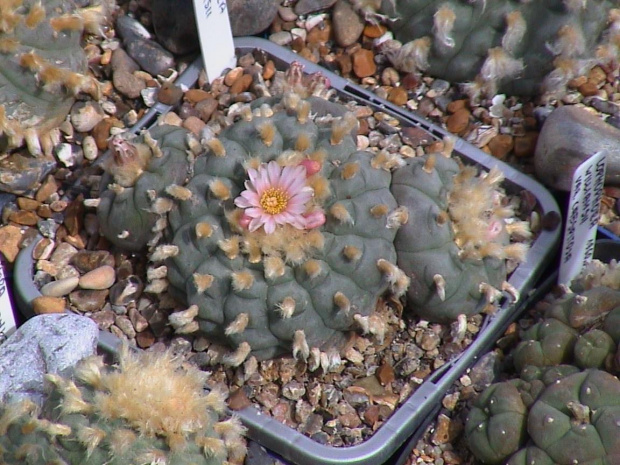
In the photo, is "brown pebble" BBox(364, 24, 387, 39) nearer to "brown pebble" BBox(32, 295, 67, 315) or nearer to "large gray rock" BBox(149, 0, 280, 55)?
"large gray rock" BBox(149, 0, 280, 55)

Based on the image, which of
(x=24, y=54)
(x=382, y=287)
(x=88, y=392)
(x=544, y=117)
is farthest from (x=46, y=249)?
(x=544, y=117)

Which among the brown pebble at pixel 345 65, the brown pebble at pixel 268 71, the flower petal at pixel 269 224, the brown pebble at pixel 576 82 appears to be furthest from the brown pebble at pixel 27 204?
the brown pebble at pixel 576 82

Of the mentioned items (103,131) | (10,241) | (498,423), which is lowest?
(498,423)

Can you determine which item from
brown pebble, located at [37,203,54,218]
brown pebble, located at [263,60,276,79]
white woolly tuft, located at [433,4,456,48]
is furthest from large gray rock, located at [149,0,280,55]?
brown pebble, located at [37,203,54,218]

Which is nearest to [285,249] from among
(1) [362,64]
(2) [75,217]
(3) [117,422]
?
(3) [117,422]

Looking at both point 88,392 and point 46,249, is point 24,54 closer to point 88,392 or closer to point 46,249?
point 46,249

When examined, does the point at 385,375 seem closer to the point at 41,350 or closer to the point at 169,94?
the point at 41,350
